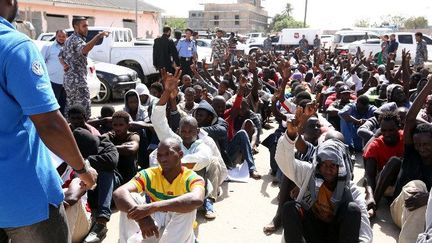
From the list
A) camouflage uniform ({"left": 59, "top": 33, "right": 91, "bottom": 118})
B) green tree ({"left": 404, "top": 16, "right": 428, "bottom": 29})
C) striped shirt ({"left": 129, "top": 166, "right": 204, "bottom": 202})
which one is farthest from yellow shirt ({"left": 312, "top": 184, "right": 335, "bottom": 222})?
green tree ({"left": 404, "top": 16, "right": 428, "bottom": 29})

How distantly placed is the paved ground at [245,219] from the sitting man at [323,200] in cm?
71

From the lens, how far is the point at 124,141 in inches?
169

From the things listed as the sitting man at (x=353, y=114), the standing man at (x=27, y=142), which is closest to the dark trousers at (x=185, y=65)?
the sitting man at (x=353, y=114)

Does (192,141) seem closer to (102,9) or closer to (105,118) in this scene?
(105,118)

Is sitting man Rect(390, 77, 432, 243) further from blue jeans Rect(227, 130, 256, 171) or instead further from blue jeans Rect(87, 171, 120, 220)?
blue jeans Rect(87, 171, 120, 220)

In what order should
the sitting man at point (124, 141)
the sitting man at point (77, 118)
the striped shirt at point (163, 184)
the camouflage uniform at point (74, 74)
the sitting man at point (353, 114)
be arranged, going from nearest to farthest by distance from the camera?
the striped shirt at point (163, 184) → the sitting man at point (77, 118) → the sitting man at point (124, 141) → the camouflage uniform at point (74, 74) → the sitting man at point (353, 114)

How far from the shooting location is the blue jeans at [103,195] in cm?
362

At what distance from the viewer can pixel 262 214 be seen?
13.7 ft

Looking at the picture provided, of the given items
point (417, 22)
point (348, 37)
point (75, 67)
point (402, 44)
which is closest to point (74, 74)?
point (75, 67)

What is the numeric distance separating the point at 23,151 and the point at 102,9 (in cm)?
2508

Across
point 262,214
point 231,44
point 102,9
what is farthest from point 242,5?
point 262,214

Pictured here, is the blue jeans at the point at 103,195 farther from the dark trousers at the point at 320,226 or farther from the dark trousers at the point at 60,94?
the dark trousers at the point at 60,94

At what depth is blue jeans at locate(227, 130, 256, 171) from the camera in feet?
17.3

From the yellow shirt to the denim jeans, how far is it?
6.06 ft
